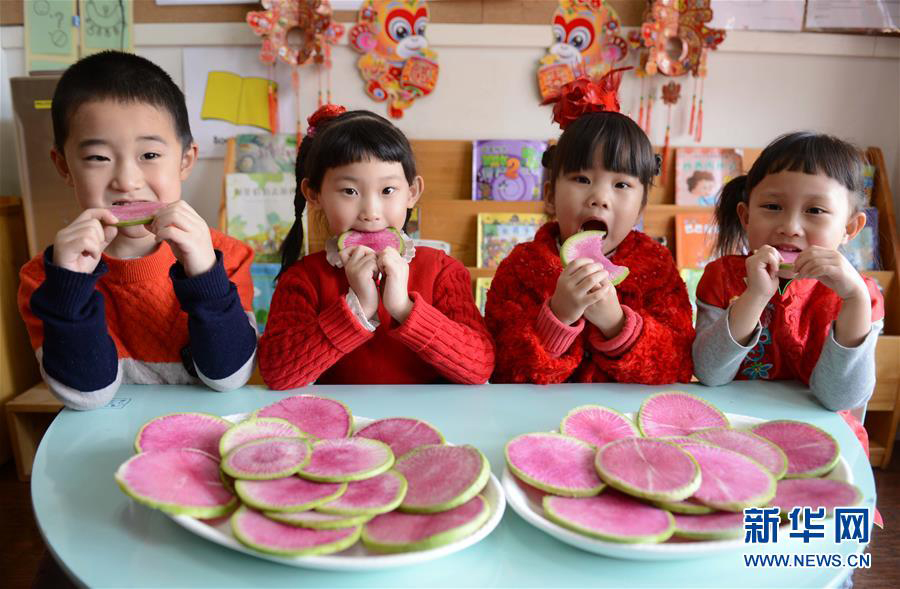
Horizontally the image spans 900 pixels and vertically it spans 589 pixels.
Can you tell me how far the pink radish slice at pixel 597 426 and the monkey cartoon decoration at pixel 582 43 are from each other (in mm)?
2129

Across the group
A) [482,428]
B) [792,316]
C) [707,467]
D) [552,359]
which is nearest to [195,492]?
[482,428]

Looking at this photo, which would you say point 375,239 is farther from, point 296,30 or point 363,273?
point 296,30

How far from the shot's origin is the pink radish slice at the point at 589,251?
117 cm

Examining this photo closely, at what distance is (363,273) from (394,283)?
0.20 ft

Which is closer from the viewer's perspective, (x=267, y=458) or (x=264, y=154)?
(x=267, y=458)

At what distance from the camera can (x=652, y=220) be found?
8.77ft

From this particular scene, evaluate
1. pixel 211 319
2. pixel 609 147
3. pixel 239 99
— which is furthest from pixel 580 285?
pixel 239 99

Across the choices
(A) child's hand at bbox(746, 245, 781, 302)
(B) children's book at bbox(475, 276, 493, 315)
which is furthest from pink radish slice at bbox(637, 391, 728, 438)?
(B) children's book at bbox(475, 276, 493, 315)

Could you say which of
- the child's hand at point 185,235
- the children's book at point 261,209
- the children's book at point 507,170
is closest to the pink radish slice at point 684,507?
the child's hand at point 185,235

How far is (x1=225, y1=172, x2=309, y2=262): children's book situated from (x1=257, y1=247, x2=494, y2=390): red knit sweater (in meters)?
1.35

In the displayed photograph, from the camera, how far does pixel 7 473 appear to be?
8.32 ft

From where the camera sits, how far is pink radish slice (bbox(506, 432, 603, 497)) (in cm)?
71

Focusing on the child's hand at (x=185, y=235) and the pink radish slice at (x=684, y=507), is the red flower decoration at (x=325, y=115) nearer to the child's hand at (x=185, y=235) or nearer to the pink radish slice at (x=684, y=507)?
the child's hand at (x=185, y=235)

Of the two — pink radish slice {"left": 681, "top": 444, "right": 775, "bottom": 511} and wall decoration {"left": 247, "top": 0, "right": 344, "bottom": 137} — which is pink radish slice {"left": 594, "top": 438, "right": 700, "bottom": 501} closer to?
pink radish slice {"left": 681, "top": 444, "right": 775, "bottom": 511}
